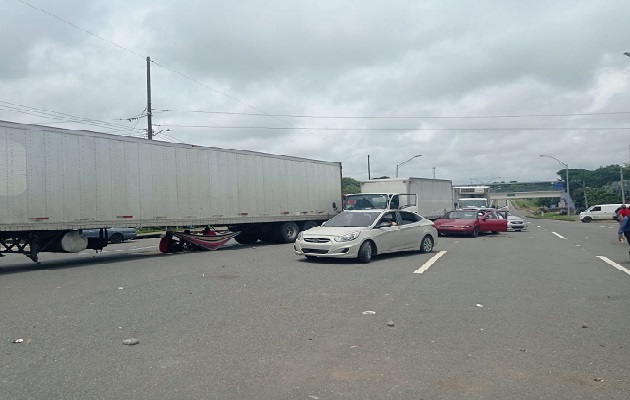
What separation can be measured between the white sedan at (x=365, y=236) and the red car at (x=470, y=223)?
965cm

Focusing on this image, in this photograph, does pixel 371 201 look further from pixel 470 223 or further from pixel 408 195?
pixel 470 223

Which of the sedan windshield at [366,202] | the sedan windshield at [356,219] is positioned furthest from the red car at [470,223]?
the sedan windshield at [356,219]

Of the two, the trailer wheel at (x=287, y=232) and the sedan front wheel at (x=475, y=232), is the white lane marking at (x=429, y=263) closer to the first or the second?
the trailer wheel at (x=287, y=232)

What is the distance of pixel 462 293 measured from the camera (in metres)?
10.2

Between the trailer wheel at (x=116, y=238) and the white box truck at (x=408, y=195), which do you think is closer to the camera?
the white box truck at (x=408, y=195)

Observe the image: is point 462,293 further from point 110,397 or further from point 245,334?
point 110,397

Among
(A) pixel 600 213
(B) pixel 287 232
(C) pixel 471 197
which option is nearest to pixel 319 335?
(B) pixel 287 232

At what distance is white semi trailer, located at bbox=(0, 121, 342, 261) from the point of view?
48.3ft

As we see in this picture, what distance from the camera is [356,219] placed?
53.4ft

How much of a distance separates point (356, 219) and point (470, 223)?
12821 millimetres

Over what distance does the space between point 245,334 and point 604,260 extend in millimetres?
12305

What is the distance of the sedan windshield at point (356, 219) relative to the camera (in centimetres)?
1598

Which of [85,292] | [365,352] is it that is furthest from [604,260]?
[85,292]

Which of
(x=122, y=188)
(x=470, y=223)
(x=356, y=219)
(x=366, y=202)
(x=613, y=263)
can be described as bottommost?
(x=613, y=263)
